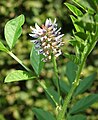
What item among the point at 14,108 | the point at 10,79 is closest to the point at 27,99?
the point at 14,108

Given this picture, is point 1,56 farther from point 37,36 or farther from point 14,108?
point 37,36

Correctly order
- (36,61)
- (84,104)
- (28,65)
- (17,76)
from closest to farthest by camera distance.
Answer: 1. (17,76)
2. (36,61)
3. (84,104)
4. (28,65)

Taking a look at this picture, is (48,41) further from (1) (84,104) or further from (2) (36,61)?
(1) (84,104)

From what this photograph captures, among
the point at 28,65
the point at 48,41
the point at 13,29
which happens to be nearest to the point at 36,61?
the point at 13,29

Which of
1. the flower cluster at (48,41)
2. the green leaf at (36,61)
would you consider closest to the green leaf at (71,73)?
the green leaf at (36,61)

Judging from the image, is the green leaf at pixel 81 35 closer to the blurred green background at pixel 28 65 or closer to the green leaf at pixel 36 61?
the green leaf at pixel 36 61
